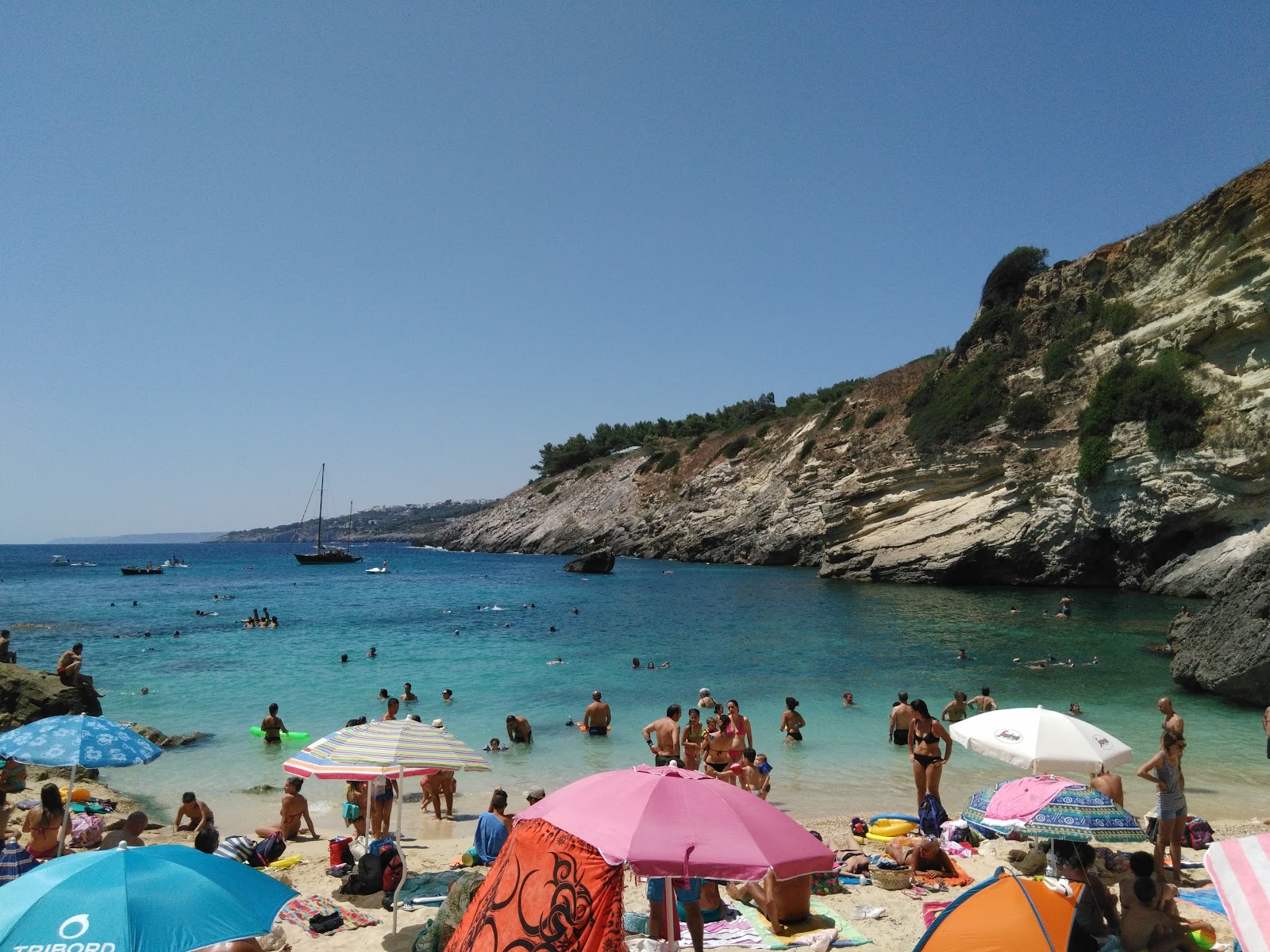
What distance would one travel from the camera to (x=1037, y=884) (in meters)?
5.31

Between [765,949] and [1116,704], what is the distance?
15164 mm

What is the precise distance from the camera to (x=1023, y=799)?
7309 millimetres

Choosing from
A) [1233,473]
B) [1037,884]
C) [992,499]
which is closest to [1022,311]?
[992,499]

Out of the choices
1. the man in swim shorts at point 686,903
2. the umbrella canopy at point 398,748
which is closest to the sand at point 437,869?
the man in swim shorts at point 686,903

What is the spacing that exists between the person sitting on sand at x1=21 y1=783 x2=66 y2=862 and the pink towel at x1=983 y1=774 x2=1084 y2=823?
9566 millimetres

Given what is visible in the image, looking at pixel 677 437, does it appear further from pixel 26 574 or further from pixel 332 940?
pixel 332 940

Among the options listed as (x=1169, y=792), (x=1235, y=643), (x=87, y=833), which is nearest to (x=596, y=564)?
(x=1235, y=643)

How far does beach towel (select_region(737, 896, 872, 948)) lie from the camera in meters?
6.67

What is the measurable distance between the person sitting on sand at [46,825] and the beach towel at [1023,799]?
31.4 ft

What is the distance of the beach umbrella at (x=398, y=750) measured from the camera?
715 centimetres

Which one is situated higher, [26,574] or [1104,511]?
[1104,511]

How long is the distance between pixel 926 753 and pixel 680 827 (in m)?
7.30

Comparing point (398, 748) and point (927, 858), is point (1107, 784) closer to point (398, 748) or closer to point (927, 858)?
point (927, 858)

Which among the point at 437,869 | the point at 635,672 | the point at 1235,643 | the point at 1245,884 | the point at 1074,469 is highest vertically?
the point at 1074,469
